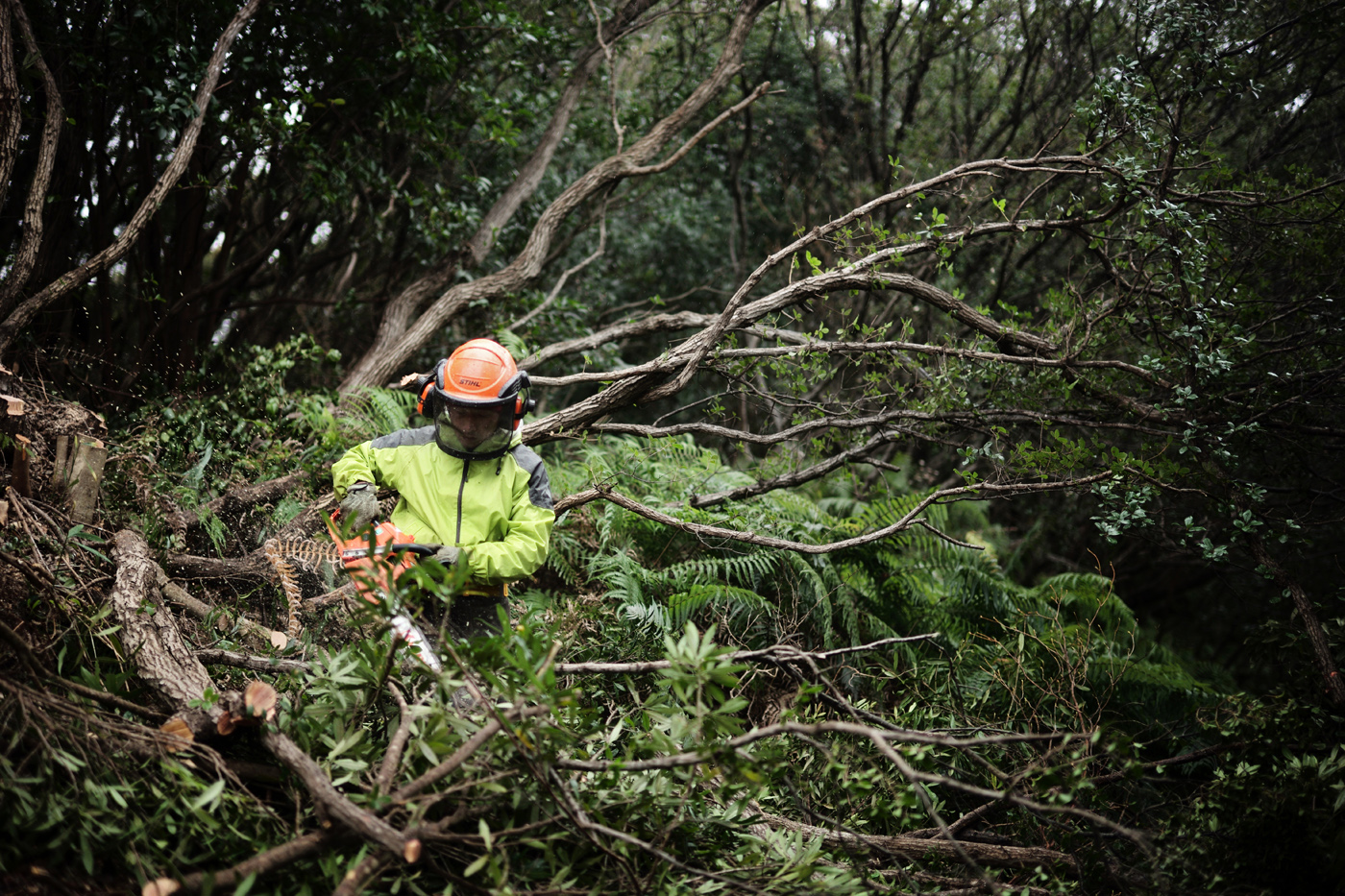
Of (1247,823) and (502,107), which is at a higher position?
(502,107)

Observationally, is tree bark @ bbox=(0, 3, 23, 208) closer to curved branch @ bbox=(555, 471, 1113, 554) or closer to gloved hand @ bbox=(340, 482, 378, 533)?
gloved hand @ bbox=(340, 482, 378, 533)

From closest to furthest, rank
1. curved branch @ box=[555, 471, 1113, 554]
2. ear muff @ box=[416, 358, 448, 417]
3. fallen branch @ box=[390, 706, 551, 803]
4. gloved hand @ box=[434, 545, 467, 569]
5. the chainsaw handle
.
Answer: fallen branch @ box=[390, 706, 551, 803] → the chainsaw handle → gloved hand @ box=[434, 545, 467, 569] → ear muff @ box=[416, 358, 448, 417] → curved branch @ box=[555, 471, 1113, 554]

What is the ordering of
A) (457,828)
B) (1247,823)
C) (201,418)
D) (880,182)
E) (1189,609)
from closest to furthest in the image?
(457,828) < (1247,823) < (201,418) < (880,182) < (1189,609)

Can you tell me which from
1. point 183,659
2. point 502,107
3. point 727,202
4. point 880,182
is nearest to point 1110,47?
point 880,182

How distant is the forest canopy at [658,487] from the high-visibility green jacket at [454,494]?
0.39 meters

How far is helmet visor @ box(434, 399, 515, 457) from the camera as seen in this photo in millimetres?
3492

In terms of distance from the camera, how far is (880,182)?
956cm

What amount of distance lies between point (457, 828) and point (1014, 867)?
2.26 m

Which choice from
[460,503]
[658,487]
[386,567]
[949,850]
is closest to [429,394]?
[460,503]

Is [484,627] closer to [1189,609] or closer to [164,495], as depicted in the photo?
[164,495]

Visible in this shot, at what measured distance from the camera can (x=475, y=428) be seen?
11.5 feet

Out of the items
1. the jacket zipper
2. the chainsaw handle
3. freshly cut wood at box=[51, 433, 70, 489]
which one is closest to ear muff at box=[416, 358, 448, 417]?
the jacket zipper

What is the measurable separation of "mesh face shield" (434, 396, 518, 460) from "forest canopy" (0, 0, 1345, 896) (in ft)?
2.41

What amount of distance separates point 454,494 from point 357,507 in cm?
43
